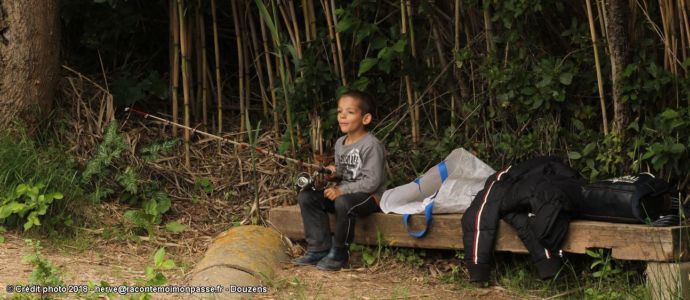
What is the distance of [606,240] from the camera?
14.6 ft

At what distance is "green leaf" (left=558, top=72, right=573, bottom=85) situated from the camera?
16.9ft

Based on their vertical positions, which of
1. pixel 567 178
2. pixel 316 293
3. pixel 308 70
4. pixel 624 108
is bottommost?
pixel 316 293

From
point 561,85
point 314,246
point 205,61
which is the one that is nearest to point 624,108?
point 561,85

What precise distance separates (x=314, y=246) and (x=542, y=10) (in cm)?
Result: 172

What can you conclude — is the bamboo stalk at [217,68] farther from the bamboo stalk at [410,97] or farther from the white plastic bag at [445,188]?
the white plastic bag at [445,188]

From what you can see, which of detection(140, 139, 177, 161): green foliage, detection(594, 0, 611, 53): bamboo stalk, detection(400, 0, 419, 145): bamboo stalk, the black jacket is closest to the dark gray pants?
the black jacket

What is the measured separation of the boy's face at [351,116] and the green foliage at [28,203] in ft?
4.95

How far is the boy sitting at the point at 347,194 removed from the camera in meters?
5.00

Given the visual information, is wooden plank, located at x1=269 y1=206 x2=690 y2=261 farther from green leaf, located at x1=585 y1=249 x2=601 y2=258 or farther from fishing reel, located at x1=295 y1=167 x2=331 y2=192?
fishing reel, located at x1=295 y1=167 x2=331 y2=192

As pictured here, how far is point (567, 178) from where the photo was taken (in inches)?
187

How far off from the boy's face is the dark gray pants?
0.35 metres

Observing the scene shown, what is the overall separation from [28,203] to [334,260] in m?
1.62

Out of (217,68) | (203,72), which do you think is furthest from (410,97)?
(203,72)

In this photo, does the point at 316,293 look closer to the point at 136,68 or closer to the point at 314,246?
the point at 314,246
